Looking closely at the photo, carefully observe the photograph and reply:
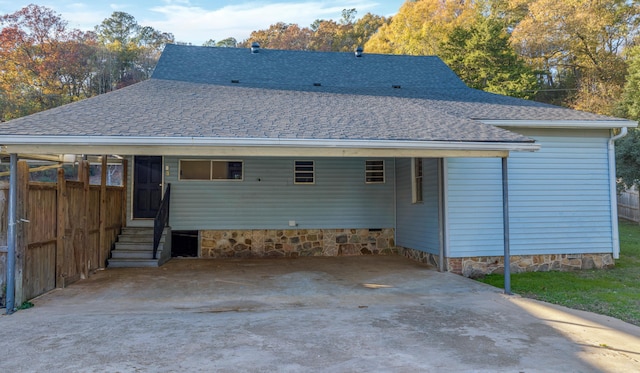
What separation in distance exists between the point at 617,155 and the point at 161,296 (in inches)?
641

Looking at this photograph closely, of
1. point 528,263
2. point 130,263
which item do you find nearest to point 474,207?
point 528,263

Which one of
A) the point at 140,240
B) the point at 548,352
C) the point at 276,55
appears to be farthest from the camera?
the point at 276,55

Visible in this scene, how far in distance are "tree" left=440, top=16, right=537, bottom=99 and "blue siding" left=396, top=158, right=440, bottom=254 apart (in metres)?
12.9

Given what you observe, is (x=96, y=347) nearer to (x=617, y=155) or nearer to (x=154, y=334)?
(x=154, y=334)

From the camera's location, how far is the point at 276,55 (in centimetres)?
1137

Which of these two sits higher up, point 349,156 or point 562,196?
point 349,156

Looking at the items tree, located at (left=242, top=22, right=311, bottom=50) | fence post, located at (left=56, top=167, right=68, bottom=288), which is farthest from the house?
tree, located at (left=242, top=22, right=311, bottom=50)

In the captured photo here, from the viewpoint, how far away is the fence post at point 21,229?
17.0 feet

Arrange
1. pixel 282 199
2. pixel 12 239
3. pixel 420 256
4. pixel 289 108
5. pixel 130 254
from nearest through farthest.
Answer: pixel 12 239 → pixel 289 108 → pixel 130 254 → pixel 420 256 → pixel 282 199

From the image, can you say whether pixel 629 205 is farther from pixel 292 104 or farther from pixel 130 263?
pixel 130 263

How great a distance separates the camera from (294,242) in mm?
10039

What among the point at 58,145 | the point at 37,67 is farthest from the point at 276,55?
the point at 37,67

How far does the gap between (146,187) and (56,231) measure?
368 cm

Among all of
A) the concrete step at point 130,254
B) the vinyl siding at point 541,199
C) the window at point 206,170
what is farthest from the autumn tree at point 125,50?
the vinyl siding at point 541,199
